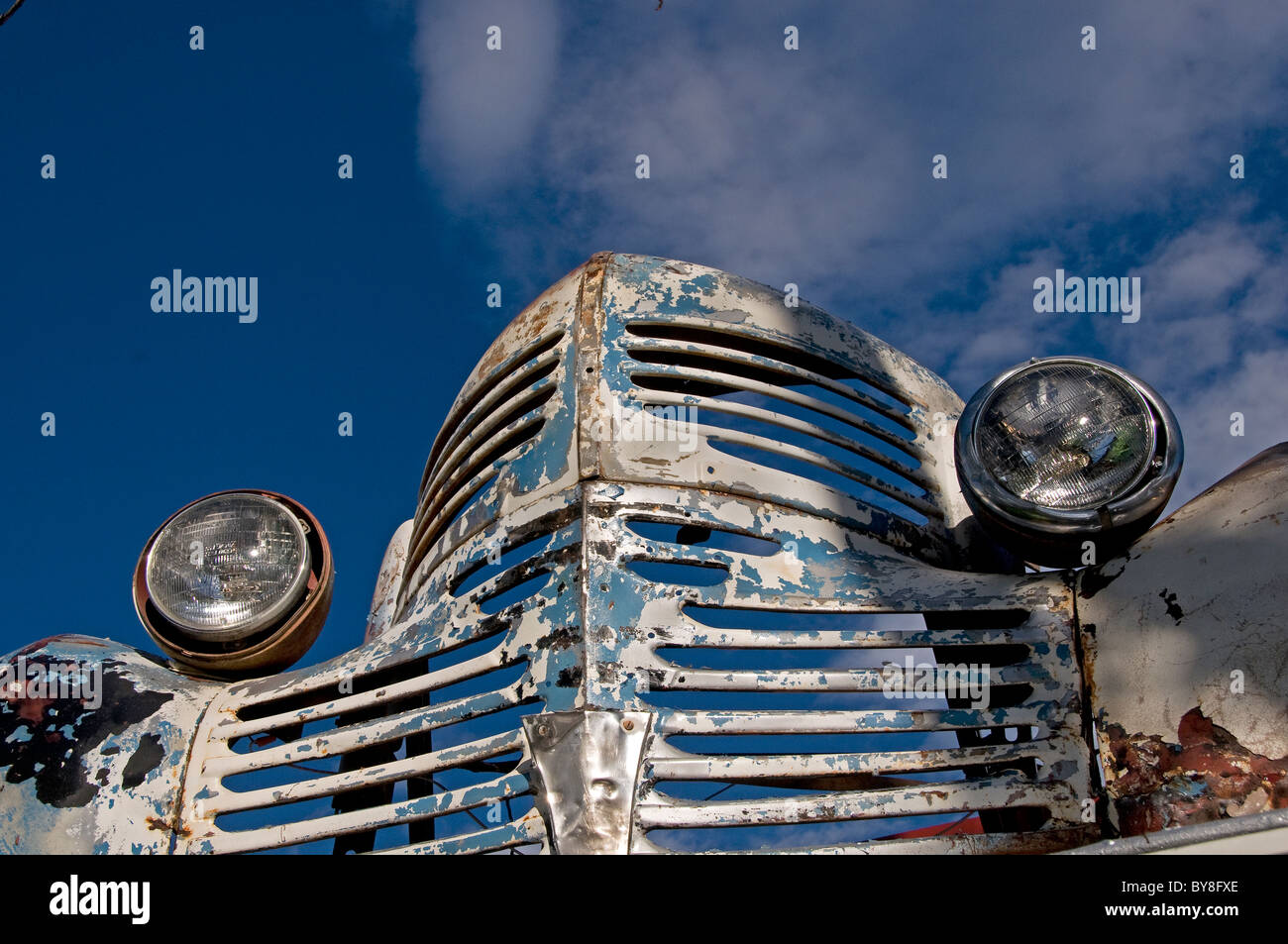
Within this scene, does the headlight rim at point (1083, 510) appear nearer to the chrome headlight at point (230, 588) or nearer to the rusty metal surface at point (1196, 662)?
the rusty metal surface at point (1196, 662)

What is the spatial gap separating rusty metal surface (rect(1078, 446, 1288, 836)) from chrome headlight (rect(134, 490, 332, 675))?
7.82 feet

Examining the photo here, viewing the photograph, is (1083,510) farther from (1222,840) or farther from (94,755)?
(94,755)

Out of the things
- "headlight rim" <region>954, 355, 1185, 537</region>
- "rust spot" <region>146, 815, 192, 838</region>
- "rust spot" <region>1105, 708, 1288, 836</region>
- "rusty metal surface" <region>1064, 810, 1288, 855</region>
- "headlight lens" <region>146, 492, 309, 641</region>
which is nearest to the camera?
"rusty metal surface" <region>1064, 810, 1288, 855</region>

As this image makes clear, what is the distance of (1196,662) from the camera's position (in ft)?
8.71

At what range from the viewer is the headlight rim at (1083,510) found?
9.67 ft

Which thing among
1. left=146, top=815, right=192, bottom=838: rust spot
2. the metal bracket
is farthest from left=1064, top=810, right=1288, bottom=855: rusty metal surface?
left=146, top=815, right=192, bottom=838: rust spot

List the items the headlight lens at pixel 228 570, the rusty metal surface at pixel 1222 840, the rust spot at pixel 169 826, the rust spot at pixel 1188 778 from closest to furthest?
1. the rusty metal surface at pixel 1222 840
2. the rust spot at pixel 1188 778
3. the rust spot at pixel 169 826
4. the headlight lens at pixel 228 570

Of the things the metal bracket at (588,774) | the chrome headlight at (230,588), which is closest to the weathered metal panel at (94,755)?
the chrome headlight at (230,588)

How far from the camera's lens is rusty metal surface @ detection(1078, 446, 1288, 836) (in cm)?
250

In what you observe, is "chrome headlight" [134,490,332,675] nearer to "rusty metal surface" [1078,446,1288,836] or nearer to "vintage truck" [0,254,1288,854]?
"vintage truck" [0,254,1288,854]

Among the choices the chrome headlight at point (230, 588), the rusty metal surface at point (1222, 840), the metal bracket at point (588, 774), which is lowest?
the rusty metal surface at point (1222, 840)

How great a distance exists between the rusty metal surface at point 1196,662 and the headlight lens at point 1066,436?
20 cm
